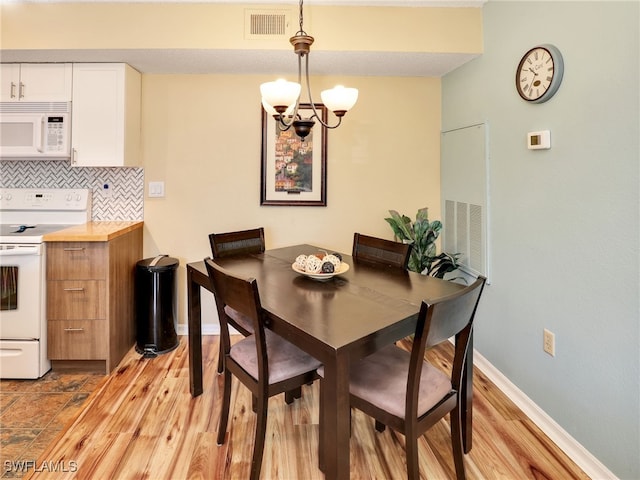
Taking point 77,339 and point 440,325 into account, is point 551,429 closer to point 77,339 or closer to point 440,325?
point 440,325

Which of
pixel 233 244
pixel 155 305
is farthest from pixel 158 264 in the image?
pixel 233 244

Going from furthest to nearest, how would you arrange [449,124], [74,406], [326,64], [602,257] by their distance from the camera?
1. [449,124]
2. [326,64]
3. [74,406]
4. [602,257]

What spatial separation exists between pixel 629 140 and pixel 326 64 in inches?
78.4

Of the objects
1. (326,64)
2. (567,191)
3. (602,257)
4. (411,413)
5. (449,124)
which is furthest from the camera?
(449,124)

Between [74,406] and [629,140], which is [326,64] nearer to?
[629,140]

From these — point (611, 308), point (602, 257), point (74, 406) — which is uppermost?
point (602, 257)

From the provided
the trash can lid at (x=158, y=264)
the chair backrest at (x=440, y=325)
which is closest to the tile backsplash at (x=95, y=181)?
the trash can lid at (x=158, y=264)

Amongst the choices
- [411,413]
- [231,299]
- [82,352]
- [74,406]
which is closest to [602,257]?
[411,413]

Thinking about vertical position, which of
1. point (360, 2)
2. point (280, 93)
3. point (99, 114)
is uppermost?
point (360, 2)

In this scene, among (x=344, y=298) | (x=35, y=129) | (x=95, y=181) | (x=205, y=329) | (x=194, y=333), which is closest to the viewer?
(x=344, y=298)

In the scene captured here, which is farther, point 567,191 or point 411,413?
point 567,191

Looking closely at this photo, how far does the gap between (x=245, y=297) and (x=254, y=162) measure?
191 centimetres

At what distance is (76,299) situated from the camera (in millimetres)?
2453

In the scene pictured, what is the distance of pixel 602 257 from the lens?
1595 mm
